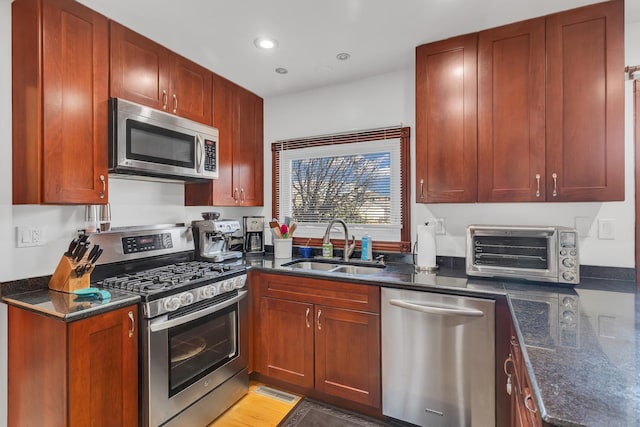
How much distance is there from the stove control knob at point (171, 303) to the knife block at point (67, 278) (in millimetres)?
444

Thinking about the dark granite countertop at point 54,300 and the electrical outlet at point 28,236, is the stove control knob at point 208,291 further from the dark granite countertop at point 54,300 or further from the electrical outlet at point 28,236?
the electrical outlet at point 28,236

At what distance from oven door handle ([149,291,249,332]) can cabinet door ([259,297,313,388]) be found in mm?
264

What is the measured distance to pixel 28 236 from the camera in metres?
1.79

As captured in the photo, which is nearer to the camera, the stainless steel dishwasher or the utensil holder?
the stainless steel dishwasher

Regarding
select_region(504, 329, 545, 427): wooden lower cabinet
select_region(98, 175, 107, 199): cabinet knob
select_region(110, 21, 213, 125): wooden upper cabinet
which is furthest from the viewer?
select_region(110, 21, 213, 125): wooden upper cabinet

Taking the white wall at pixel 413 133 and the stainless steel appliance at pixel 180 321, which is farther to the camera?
the white wall at pixel 413 133

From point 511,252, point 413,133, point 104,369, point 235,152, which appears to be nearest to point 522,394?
point 511,252

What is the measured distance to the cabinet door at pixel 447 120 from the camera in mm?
2084

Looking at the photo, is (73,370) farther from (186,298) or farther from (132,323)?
(186,298)

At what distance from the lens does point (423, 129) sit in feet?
7.28

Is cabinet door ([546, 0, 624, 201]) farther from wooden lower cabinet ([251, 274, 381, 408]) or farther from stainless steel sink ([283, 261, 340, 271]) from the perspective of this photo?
stainless steel sink ([283, 261, 340, 271])

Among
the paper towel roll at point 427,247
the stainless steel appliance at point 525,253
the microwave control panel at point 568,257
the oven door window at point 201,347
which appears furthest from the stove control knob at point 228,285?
the microwave control panel at point 568,257

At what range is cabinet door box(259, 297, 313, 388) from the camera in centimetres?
230

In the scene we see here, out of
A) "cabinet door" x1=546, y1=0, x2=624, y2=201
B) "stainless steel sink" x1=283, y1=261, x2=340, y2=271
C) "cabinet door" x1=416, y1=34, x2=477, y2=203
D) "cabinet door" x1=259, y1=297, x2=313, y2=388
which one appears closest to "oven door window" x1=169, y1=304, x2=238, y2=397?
"cabinet door" x1=259, y1=297, x2=313, y2=388
